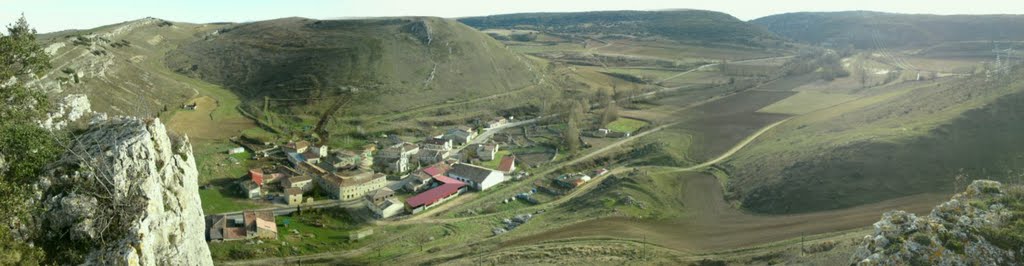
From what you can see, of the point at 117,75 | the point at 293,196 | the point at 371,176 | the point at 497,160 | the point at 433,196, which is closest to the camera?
the point at 293,196

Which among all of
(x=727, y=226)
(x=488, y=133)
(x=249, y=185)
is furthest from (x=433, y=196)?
(x=488, y=133)

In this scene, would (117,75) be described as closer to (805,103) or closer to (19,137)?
(19,137)

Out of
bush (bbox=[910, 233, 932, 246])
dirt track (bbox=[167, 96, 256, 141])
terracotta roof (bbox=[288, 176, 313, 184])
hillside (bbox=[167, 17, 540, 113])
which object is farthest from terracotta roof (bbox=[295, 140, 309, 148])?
bush (bbox=[910, 233, 932, 246])

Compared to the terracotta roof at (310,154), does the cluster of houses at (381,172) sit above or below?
below

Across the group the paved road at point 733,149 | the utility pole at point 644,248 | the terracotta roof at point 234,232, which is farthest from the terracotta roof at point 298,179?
Answer: the paved road at point 733,149

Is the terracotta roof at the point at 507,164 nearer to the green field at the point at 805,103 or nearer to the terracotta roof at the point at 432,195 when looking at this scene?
the terracotta roof at the point at 432,195

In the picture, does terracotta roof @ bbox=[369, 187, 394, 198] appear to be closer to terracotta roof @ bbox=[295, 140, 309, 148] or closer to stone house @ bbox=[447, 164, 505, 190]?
stone house @ bbox=[447, 164, 505, 190]
